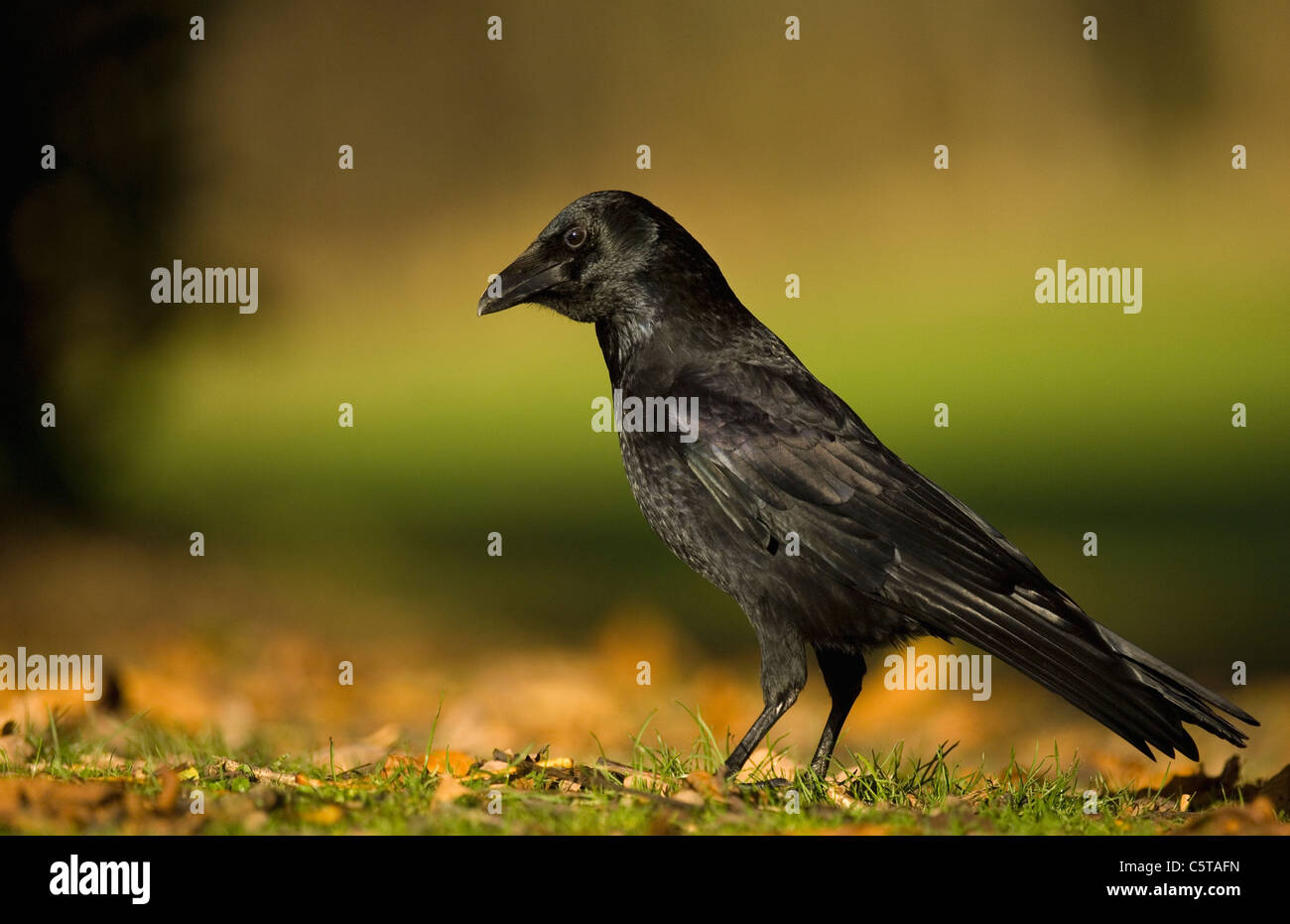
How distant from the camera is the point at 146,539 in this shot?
998cm

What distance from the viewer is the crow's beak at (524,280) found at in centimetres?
490

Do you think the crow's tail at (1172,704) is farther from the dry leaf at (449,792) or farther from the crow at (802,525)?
the dry leaf at (449,792)

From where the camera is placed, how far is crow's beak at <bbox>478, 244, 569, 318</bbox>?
4.90 meters

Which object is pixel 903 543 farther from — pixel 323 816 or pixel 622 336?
pixel 323 816

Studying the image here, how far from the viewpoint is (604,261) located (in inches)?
193

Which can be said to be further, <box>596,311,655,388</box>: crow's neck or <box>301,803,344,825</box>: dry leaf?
Answer: <box>596,311,655,388</box>: crow's neck

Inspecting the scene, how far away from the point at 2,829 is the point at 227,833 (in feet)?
1.77

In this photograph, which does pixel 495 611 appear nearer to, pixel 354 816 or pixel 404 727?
pixel 404 727

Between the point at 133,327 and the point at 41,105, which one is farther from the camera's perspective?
the point at 133,327

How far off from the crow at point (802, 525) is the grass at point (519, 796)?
0.32 metres

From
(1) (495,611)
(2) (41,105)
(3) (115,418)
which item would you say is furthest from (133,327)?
(1) (495,611)

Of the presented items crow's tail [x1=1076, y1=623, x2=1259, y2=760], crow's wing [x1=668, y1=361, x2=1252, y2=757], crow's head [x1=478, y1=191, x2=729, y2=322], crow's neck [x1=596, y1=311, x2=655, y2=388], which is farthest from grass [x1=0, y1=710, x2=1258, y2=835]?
crow's head [x1=478, y1=191, x2=729, y2=322]

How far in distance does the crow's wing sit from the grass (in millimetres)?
374

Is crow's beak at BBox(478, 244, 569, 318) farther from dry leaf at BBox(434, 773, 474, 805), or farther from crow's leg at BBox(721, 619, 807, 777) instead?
dry leaf at BBox(434, 773, 474, 805)
